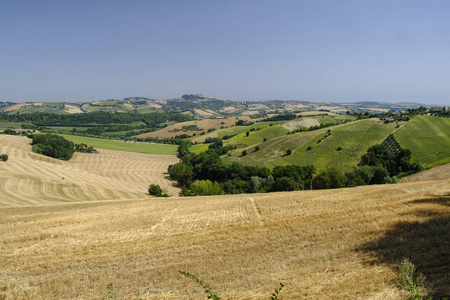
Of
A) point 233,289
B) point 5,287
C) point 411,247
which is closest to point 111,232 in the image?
point 5,287

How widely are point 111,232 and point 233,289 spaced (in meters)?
15.4

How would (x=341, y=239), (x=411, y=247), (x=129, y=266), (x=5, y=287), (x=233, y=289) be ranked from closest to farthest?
(x=233, y=289) → (x=5, y=287) → (x=411, y=247) → (x=129, y=266) → (x=341, y=239)

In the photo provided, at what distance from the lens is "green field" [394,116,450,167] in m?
78.3

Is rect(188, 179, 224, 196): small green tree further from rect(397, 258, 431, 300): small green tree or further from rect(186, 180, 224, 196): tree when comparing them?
rect(397, 258, 431, 300): small green tree

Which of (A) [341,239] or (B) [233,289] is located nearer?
(B) [233,289]

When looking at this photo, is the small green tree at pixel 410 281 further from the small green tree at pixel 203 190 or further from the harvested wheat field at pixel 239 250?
the small green tree at pixel 203 190

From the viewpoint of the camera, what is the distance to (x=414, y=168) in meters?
75.6

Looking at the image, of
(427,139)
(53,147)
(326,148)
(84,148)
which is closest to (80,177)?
(53,147)

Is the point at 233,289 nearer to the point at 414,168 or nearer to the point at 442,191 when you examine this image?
the point at 442,191

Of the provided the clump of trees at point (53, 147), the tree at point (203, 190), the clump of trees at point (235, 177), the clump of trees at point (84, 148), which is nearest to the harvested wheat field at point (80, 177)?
the clump of trees at point (53, 147)

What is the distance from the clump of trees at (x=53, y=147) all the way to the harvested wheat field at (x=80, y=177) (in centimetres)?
349

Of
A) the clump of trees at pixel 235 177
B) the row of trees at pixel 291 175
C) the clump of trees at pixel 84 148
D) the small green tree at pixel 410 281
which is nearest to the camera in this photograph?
the small green tree at pixel 410 281

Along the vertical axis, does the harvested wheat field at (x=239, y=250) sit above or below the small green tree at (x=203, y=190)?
above

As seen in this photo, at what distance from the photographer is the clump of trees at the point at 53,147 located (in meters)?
114
